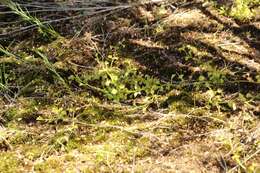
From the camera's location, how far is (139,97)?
3.22m

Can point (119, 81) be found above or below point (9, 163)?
above

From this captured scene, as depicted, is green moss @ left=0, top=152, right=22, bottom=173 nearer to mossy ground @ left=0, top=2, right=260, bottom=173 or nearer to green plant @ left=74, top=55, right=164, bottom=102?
→ mossy ground @ left=0, top=2, right=260, bottom=173

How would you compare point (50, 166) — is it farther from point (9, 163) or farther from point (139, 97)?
point (139, 97)

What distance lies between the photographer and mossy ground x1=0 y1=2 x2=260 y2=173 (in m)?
2.91

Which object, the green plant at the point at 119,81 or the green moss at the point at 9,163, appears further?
the green plant at the point at 119,81

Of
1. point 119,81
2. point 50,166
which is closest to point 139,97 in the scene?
point 119,81

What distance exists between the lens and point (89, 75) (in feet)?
11.1

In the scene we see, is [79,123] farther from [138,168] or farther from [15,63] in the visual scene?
[15,63]

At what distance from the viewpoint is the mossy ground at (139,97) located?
9.53 feet

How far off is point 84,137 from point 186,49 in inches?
39.3

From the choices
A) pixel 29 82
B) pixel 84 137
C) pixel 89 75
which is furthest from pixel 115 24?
pixel 84 137

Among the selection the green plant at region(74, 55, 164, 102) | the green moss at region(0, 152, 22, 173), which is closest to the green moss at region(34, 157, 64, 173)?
the green moss at region(0, 152, 22, 173)

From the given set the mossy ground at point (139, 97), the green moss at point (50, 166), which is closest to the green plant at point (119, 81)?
the mossy ground at point (139, 97)

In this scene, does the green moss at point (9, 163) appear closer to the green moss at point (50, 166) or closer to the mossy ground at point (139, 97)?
the mossy ground at point (139, 97)
